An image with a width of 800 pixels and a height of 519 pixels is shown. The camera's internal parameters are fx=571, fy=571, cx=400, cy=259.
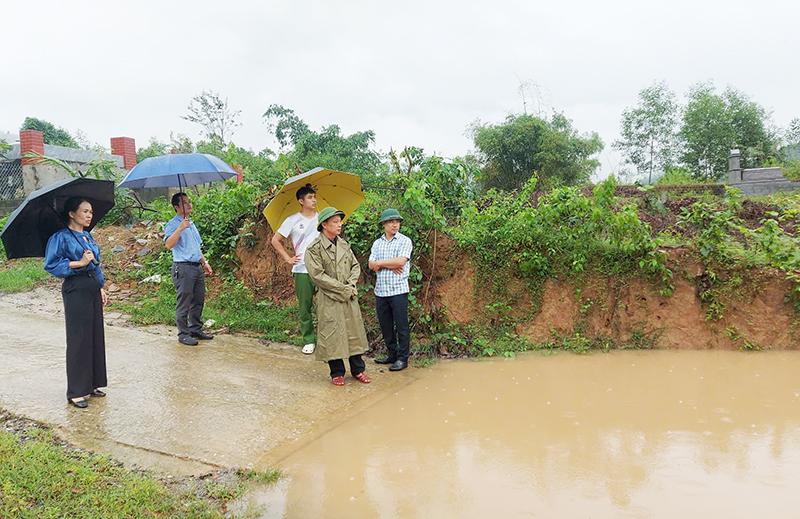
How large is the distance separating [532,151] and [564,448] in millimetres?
16572

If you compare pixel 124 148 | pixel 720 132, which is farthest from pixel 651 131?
pixel 124 148

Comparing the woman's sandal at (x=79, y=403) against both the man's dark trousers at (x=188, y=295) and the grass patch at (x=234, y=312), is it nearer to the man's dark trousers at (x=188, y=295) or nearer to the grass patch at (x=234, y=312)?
the man's dark trousers at (x=188, y=295)

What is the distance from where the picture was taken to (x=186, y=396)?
15.6 ft

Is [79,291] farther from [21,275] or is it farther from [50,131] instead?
[50,131]

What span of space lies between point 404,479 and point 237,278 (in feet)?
17.3

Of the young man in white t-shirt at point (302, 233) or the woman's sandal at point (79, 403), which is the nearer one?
the woman's sandal at point (79, 403)

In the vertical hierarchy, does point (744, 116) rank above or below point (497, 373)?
above

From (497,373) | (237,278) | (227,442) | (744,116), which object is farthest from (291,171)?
(744,116)

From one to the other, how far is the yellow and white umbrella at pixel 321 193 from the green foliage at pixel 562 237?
1.44 metres

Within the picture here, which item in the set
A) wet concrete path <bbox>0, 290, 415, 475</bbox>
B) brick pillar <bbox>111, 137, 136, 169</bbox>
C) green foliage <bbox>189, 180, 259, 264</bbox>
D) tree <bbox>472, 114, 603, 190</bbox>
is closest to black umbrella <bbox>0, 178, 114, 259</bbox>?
wet concrete path <bbox>0, 290, 415, 475</bbox>

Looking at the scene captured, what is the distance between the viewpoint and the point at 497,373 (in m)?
5.60

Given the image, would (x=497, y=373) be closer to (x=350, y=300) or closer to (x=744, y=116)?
(x=350, y=300)

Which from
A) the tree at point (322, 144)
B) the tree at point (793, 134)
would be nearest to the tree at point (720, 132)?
the tree at point (793, 134)

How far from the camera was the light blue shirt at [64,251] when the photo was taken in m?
4.23
